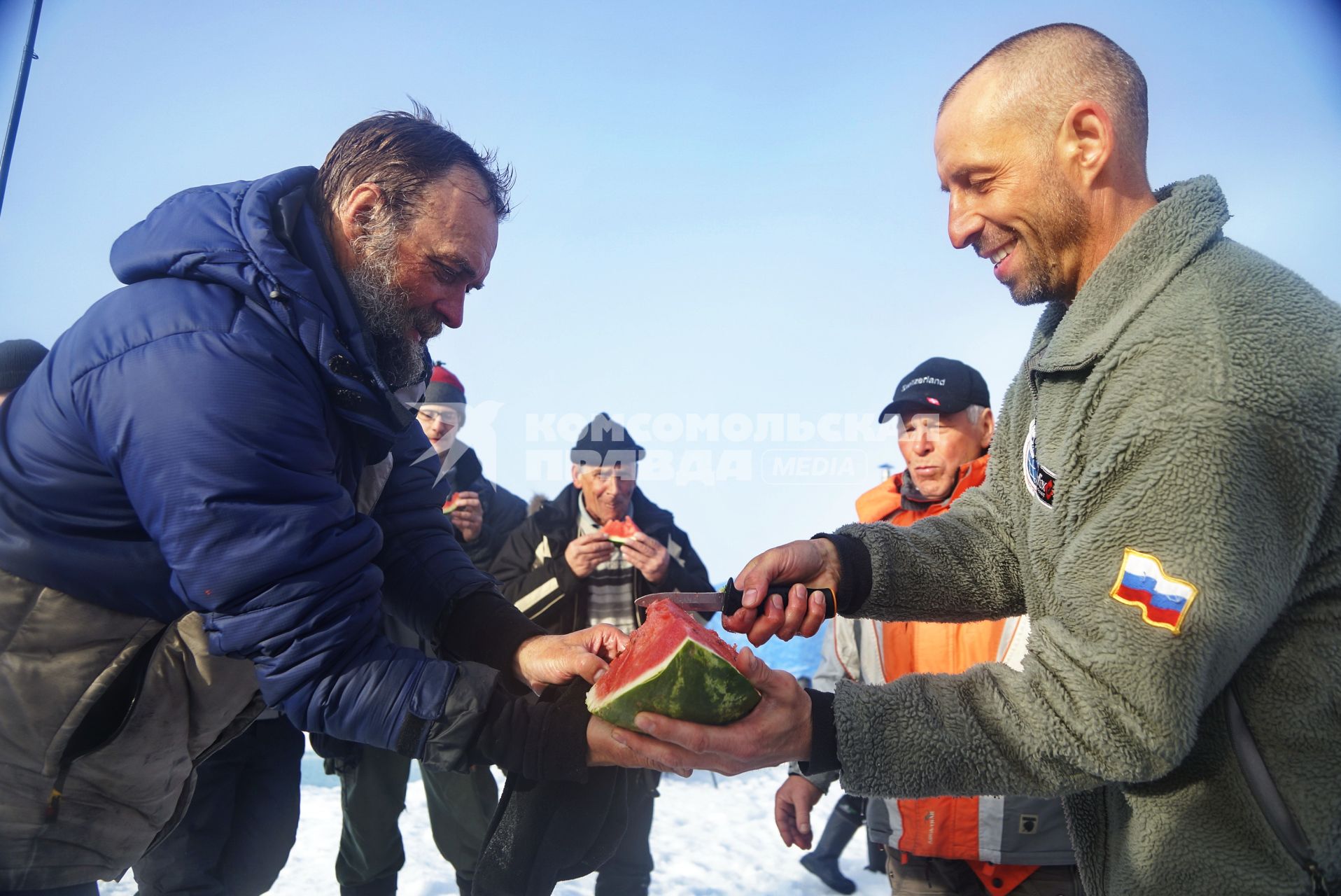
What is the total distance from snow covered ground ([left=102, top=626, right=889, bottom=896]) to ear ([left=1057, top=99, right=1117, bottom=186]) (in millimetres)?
4081

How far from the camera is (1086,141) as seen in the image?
209 cm

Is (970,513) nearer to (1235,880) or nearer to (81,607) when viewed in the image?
(1235,880)

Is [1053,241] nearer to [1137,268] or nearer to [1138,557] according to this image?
[1137,268]

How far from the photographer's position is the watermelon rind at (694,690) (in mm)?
1888

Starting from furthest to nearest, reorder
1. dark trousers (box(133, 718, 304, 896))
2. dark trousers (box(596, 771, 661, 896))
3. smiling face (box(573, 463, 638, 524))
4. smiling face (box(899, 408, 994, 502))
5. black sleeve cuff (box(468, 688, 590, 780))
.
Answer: smiling face (box(573, 463, 638, 524)), dark trousers (box(596, 771, 661, 896)), smiling face (box(899, 408, 994, 502)), dark trousers (box(133, 718, 304, 896)), black sleeve cuff (box(468, 688, 590, 780))

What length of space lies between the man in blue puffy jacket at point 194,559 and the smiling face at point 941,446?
8.70ft

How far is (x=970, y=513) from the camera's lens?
266 cm

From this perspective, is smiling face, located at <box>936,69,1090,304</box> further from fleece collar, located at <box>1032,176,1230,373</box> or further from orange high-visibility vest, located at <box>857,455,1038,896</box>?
orange high-visibility vest, located at <box>857,455,1038,896</box>

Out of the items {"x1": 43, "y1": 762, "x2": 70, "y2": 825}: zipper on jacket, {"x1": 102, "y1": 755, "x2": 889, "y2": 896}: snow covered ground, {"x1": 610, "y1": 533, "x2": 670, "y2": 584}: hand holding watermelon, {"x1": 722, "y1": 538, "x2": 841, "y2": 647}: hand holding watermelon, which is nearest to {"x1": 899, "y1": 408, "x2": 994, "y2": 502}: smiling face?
{"x1": 610, "y1": 533, "x2": 670, "y2": 584}: hand holding watermelon

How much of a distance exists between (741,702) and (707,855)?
5.47 m

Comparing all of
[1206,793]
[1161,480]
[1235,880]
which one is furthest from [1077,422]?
[1235,880]

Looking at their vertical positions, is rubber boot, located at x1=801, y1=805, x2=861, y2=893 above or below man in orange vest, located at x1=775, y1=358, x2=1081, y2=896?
below

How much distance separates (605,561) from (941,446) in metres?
2.33

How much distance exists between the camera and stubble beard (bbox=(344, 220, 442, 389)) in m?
2.92
